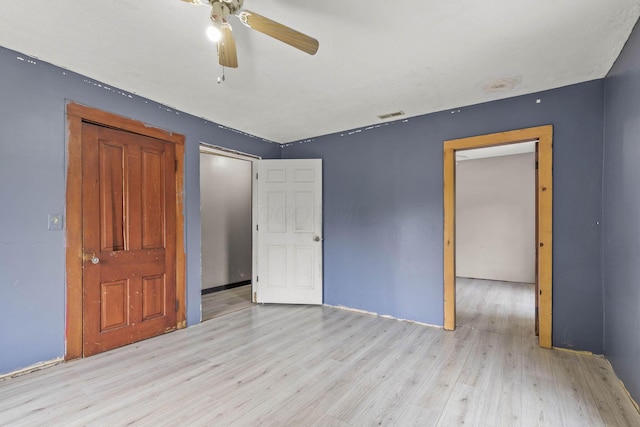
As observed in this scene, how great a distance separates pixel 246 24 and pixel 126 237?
236 centimetres

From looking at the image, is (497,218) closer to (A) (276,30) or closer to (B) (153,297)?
(A) (276,30)

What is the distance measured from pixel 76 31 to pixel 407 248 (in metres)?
3.57

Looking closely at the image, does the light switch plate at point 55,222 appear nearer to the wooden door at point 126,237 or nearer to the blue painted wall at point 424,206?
the wooden door at point 126,237

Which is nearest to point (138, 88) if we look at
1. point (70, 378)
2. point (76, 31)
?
point (76, 31)

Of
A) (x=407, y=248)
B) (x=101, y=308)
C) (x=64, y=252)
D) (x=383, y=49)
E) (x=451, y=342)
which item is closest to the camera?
(x=383, y=49)

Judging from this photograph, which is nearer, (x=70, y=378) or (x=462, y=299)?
(x=70, y=378)

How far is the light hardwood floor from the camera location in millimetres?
1812

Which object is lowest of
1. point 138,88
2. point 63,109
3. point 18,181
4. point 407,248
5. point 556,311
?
point 556,311

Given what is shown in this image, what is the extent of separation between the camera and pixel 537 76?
8.23ft

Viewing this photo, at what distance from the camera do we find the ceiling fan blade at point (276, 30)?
4.81 feet

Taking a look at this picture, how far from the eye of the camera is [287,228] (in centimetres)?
427

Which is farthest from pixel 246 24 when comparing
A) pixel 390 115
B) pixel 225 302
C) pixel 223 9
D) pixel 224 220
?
pixel 224 220

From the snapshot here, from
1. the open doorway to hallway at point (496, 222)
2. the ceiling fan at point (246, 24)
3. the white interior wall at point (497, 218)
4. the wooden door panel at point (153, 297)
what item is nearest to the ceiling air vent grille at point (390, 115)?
the ceiling fan at point (246, 24)

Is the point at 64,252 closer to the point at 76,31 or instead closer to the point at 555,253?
the point at 76,31
